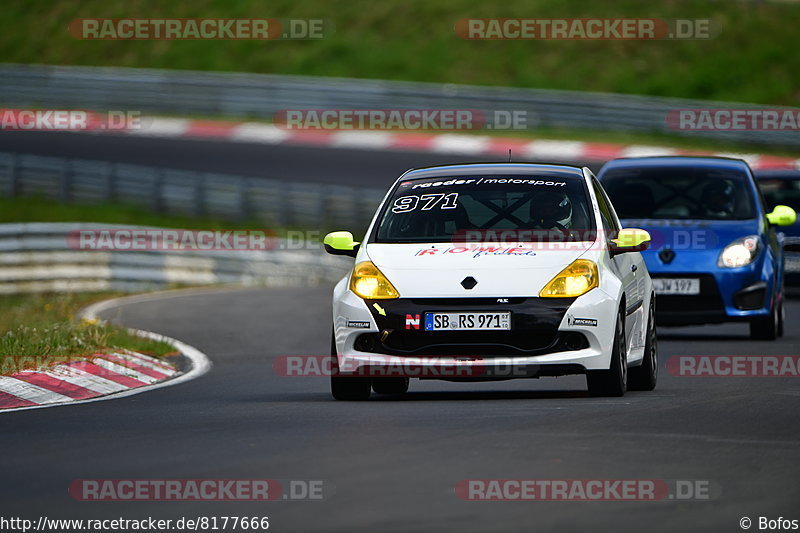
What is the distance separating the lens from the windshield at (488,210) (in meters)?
10.7

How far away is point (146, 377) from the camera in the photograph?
12867 millimetres

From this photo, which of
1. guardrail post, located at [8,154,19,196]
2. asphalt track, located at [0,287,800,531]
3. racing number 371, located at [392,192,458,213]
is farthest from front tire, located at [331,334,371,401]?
guardrail post, located at [8,154,19,196]

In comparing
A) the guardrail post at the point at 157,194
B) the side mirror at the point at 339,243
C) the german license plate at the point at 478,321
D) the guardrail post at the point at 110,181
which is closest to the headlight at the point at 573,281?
the german license plate at the point at 478,321

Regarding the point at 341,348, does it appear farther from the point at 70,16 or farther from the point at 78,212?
the point at 70,16

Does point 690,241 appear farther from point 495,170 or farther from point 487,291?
point 487,291

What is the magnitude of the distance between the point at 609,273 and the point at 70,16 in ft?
152

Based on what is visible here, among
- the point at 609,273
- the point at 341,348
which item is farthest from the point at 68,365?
the point at 609,273

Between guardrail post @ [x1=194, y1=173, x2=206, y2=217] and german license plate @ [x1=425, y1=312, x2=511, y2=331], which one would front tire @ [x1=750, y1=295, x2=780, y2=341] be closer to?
german license plate @ [x1=425, y1=312, x2=511, y2=331]

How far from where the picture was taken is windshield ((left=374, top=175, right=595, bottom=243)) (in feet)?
35.1

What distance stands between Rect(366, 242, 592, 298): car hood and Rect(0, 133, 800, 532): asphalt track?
2.30 ft

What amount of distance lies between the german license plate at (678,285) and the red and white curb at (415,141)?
17640 mm

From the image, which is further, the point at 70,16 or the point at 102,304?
the point at 70,16

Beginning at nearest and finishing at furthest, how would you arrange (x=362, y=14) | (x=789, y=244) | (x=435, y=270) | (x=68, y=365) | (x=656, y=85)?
Answer: (x=435, y=270) < (x=68, y=365) < (x=789, y=244) < (x=656, y=85) < (x=362, y=14)

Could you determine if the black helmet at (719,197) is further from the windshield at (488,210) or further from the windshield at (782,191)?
the windshield at (782,191)
